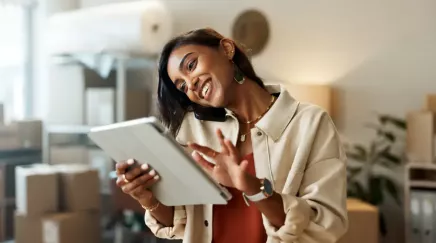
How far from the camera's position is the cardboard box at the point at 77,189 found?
124 inches

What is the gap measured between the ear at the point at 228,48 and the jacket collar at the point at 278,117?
137mm

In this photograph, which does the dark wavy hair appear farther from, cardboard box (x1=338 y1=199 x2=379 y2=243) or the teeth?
cardboard box (x1=338 y1=199 x2=379 y2=243)

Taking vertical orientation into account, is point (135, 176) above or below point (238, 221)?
above

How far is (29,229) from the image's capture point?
3078 millimetres

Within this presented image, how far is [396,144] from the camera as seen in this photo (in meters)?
3.12

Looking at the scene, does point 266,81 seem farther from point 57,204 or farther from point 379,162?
point 57,204

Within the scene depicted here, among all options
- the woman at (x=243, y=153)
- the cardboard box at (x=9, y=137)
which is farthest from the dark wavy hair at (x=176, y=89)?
the cardboard box at (x=9, y=137)

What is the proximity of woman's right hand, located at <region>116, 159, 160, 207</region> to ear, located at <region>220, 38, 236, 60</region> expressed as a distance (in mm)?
292

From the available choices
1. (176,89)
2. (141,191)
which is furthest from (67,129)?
(141,191)

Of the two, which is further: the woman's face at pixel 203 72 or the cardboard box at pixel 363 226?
the cardboard box at pixel 363 226

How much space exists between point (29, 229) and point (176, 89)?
217cm

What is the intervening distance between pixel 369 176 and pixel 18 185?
1948 mm

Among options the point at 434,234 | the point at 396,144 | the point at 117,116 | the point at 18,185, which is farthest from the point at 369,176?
the point at 18,185

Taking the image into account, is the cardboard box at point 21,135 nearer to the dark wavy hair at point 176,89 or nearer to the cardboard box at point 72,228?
the cardboard box at point 72,228
